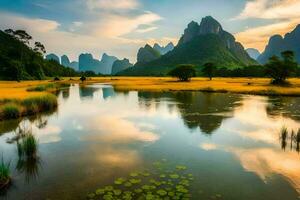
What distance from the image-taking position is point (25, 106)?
1250 inches

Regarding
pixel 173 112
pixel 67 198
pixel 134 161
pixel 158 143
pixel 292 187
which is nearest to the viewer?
pixel 67 198

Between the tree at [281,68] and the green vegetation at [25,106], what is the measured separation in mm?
61544

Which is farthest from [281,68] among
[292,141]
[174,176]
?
[174,176]

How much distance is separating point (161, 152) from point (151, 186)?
18.8 feet

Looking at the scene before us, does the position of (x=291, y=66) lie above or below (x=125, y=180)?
above

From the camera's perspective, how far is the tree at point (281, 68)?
247ft

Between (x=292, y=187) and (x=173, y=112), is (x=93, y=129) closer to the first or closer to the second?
(x=173, y=112)

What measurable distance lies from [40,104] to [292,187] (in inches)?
1197

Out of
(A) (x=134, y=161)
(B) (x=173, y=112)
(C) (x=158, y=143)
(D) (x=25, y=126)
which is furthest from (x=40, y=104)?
(A) (x=134, y=161)

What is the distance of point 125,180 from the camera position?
1295 centimetres

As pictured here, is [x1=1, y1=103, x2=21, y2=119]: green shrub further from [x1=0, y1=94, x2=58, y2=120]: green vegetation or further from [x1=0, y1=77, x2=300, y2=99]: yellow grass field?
[x1=0, y1=77, x2=300, y2=99]: yellow grass field

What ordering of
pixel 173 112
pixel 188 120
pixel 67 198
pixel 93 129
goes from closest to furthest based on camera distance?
pixel 67 198 → pixel 93 129 → pixel 188 120 → pixel 173 112

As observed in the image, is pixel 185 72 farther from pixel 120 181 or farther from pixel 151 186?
pixel 151 186

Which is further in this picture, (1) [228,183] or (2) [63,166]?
(2) [63,166]
